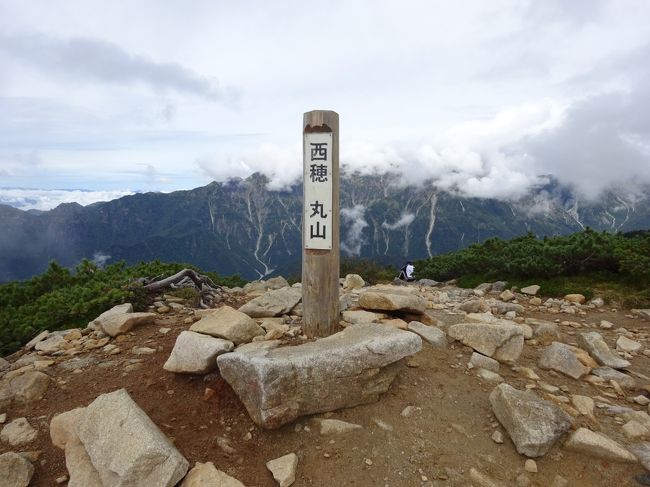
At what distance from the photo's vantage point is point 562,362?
6.00m

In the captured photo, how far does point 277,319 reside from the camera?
743 cm

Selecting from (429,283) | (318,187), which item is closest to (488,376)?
(318,187)

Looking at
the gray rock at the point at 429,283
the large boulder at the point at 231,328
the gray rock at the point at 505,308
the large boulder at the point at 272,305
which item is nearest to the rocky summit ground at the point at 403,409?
the large boulder at the point at 231,328

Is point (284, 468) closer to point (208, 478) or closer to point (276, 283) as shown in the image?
point (208, 478)

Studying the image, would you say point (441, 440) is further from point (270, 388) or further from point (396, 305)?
point (396, 305)

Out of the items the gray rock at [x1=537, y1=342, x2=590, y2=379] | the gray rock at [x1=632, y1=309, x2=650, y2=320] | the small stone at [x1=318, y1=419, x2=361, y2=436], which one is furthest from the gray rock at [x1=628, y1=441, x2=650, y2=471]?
the gray rock at [x1=632, y1=309, x2=650, y2=320]

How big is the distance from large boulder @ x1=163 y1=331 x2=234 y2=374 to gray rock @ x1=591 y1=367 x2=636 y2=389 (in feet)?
18.8

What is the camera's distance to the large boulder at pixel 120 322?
7195 mm

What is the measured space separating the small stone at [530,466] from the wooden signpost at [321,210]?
320cm

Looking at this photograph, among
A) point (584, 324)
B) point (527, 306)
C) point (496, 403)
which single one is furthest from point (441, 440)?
point (527, 306)

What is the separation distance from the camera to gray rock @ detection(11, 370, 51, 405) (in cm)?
537

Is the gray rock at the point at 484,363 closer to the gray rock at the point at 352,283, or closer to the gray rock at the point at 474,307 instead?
the gray rock at the point at 474,307

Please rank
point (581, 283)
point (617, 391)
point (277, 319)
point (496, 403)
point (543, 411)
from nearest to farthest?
point (543, 411)
point (496, 403)
point (617, 391)
point (277, 319)
point (581, 283)

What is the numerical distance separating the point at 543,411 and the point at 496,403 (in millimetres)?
537
